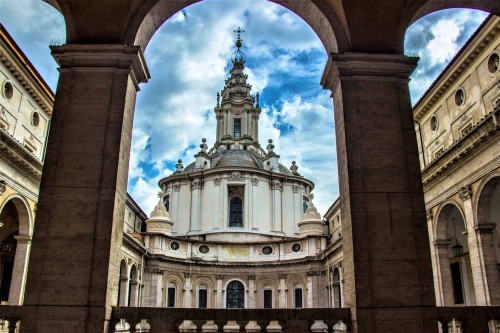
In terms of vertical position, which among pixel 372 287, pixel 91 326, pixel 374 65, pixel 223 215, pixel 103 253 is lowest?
pixel 91 326

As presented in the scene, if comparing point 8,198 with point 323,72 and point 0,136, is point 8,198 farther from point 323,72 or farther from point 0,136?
point 323,72

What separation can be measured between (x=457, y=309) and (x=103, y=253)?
7194 mm

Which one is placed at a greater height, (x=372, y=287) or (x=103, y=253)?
(x=103, y=253)

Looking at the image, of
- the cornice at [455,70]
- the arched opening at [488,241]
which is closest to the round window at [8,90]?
the cornice at [455,70]

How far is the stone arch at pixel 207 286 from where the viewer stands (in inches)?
1905

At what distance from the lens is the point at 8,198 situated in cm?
2203

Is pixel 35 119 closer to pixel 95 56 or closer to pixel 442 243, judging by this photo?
pixel 95 56

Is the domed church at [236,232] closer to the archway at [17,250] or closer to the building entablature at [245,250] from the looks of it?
the building entablature at [245,250]

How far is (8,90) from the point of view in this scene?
24.1m

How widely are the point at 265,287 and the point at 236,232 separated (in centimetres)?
745

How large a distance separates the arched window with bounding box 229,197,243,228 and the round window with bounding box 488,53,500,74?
37936 mm

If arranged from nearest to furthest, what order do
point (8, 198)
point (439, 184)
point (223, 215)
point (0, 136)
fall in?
1. point (0, 136)
2. point (8, 198)
3. point (439, 184)
4. point (223, 215)

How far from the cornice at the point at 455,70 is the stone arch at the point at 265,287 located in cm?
2691

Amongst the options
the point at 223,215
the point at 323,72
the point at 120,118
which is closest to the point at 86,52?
the point at 120,118
